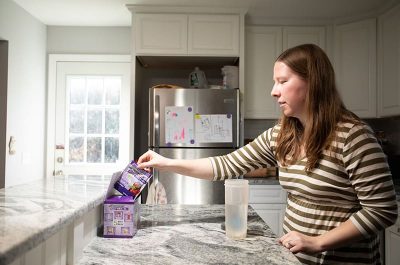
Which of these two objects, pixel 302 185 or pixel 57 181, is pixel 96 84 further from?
pixel 302 185

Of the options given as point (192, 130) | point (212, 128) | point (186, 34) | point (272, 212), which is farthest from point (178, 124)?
point (272, 212)

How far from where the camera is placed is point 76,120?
364cm

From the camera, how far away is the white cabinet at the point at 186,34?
3033 millimetres

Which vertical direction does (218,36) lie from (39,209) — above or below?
above

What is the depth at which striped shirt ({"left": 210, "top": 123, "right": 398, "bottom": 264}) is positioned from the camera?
3.34ft

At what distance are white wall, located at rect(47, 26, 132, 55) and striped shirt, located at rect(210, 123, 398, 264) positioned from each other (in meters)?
2.79

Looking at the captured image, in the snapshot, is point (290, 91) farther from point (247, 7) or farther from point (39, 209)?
point (247, 7)

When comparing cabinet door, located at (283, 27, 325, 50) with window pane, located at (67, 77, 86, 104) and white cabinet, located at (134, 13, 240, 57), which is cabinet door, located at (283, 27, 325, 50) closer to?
white cabinet, located at (134, 13, 240, 57)

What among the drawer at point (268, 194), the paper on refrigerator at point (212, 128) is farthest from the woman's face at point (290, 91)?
the drawer at point (268, 194)

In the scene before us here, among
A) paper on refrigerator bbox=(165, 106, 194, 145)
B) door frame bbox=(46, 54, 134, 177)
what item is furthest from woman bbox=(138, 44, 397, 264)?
door frame bbox=(46, 54, 134, 177)

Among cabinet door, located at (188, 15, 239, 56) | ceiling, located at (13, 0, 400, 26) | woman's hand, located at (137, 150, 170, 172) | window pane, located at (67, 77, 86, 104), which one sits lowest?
woman's hand, located at (137, 150, 170, 172)

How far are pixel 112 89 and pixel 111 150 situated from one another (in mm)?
615

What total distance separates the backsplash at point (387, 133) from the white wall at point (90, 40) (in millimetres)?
1454

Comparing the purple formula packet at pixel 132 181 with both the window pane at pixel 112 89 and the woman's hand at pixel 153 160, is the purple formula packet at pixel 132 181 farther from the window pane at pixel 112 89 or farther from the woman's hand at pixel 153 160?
the window pane at pixel 112 89
